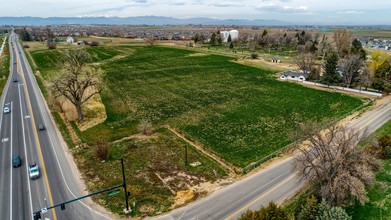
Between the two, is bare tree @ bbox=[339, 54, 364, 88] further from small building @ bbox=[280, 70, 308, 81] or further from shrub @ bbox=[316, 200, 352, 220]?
shrub @ bbox=[316, 200, 352, 220]

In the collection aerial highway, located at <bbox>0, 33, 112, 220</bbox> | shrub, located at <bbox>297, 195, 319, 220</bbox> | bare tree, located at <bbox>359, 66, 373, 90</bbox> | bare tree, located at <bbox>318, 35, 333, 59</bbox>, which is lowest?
aerial highway, located at <bbox>0, 33, 112, 220</bbox>

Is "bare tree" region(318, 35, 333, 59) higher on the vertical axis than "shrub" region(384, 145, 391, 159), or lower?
higher

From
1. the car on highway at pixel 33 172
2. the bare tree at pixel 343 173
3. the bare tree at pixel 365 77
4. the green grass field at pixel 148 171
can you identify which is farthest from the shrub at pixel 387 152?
the car on highway at pixel 33 172

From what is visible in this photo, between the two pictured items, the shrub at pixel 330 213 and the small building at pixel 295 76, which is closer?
the shrub at pixel 330 213

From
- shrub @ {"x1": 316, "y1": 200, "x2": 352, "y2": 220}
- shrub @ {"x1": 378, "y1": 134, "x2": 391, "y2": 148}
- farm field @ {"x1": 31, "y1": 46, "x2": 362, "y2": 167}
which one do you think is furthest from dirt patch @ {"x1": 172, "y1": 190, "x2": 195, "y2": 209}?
shrub @ {"x1": 378, "y1": 134, "x2": 391, "y2": 148}

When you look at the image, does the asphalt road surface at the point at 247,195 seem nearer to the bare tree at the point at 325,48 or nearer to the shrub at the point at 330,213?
the shrub at the point at 330,213

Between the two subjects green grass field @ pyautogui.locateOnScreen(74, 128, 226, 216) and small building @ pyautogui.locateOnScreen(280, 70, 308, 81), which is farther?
small building @ pyautogui.locateOnScreen(280, 70, 308, 81)

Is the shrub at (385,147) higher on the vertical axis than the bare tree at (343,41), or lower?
lower
